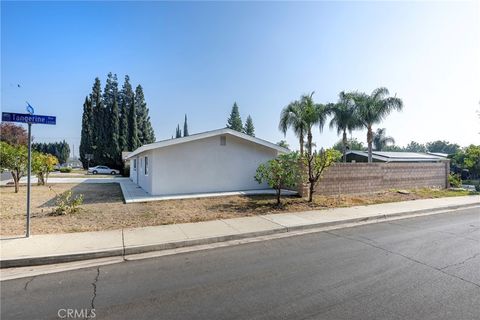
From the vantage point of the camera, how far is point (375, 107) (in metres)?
27.8

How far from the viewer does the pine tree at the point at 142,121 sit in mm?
47531

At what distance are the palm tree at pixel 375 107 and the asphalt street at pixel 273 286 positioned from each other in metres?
24.0

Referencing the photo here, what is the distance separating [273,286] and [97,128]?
150 feet

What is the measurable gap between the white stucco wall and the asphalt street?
8109mm

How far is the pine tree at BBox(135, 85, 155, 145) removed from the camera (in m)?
47.5

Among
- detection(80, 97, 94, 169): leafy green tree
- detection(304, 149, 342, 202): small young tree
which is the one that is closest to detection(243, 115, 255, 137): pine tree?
detection(80, 97, 94, 169): leafy green tree

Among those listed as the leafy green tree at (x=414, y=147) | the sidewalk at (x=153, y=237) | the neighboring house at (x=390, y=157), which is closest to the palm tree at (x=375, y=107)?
the neighboring house at (x=390, y=157)

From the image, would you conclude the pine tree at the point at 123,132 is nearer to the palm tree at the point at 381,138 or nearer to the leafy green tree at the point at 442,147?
the palm tree at the point at 381,138

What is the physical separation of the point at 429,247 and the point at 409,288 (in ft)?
8.54

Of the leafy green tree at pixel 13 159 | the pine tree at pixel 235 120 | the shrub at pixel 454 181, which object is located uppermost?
the pine tree at pixel 235 120

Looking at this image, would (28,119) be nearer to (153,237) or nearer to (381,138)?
(153,237)

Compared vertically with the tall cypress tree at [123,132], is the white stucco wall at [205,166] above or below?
below

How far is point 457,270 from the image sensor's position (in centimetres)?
468

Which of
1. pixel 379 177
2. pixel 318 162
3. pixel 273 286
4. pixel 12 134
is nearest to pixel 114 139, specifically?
pixel 12 134
